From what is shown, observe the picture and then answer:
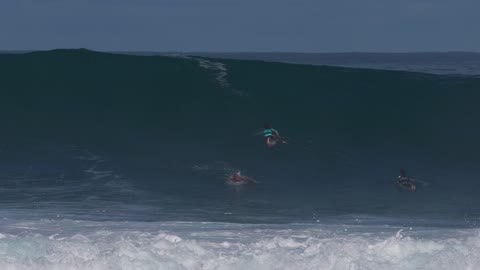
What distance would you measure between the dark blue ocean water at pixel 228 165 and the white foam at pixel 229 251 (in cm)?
2

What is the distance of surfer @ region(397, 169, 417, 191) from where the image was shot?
1562 centimetres

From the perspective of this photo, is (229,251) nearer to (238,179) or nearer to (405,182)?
(238,179)

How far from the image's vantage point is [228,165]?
1677cm

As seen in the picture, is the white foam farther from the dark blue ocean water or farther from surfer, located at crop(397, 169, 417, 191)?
surfer, located at crop(397, 169, 417, 191)

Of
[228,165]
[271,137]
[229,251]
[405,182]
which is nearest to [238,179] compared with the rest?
[228,165]

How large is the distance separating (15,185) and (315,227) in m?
5.31

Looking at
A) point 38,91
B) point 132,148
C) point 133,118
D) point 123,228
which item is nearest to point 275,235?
point 123,228

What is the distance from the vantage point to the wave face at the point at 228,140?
14.1 metres

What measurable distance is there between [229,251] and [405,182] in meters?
5.68

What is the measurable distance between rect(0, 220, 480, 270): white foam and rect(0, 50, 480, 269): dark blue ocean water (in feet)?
0.08

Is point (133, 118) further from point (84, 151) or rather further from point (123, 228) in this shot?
point (123, 228)

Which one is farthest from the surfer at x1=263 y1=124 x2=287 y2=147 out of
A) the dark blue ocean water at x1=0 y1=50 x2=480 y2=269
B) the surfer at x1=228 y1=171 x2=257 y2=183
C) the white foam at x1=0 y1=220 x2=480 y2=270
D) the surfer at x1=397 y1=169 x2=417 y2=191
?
the white foam at x1=0 y1=220 x2=480 y2=270

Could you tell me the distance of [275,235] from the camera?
1191 centimetres

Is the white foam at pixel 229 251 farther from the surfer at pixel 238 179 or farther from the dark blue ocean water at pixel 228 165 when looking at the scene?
the surfer at pixel 238 179
